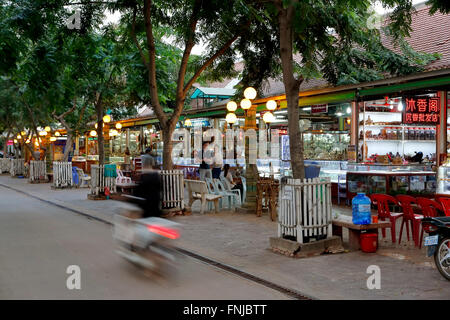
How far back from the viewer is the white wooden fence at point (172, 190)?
45.1ft

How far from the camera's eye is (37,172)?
28.6 m

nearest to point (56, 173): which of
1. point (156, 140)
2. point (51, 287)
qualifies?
point (156, 140)

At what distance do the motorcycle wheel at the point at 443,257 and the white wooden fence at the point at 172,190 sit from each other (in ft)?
27.0

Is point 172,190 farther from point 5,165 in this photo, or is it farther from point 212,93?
point 5,165

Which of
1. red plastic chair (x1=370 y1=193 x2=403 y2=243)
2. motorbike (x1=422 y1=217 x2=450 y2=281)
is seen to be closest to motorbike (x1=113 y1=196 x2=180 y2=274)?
motorbike (x1=422 y1=217 x2=450 y2=281)

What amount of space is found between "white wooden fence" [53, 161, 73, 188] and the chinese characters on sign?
55.0ft

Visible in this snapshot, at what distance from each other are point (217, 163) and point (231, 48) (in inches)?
360

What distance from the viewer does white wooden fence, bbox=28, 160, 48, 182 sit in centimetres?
2856

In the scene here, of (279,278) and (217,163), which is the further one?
(217,163)

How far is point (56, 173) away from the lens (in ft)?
78.1

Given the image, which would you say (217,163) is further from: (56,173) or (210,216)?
(210,216)
